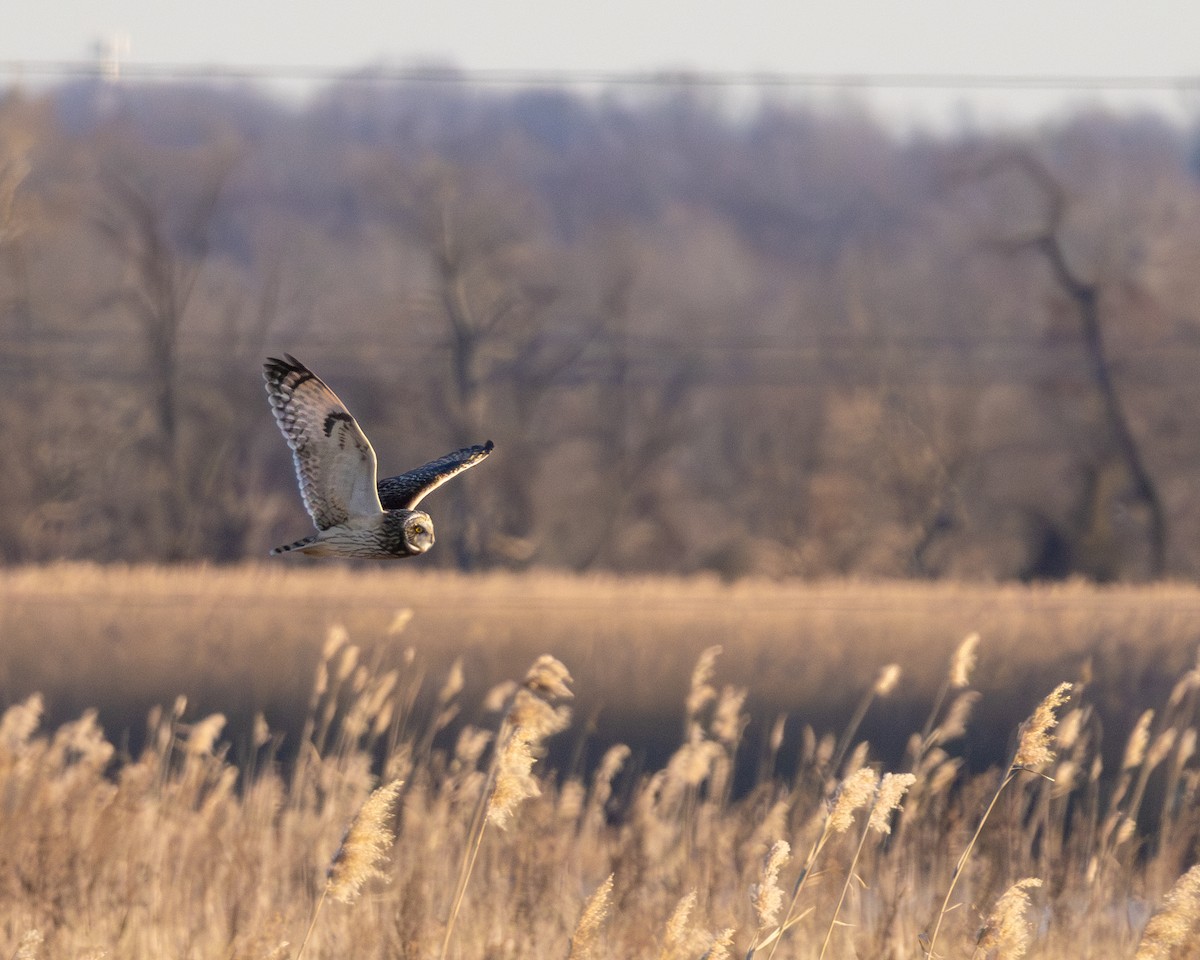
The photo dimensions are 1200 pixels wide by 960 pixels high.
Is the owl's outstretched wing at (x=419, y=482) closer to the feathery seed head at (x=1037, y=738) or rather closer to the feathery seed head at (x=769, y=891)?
the feathery seed head at (x=769, y=891)

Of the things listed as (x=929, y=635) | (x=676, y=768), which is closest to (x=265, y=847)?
(x=676, y=768)

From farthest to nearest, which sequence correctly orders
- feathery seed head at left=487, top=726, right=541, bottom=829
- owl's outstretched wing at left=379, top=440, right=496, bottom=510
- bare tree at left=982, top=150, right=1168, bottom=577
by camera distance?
bare tree at left=982, top=150, right=1168, bottom=577 < feathery seed head at left=487, top=726, right=541, bottom=829 < owl's outstretched wing at left=379, top=440, right=496, bottom=510

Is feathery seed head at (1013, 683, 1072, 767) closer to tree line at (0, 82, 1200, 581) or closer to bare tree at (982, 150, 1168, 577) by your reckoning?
tree line at (0, 82, 1200, 581)

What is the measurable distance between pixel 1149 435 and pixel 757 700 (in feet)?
58.5

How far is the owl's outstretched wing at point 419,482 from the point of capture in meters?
2.68

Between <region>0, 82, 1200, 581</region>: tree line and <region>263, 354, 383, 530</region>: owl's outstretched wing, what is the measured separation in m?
19.8

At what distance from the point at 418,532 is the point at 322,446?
214 mm

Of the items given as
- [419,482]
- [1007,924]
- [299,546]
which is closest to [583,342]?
[1007,924]

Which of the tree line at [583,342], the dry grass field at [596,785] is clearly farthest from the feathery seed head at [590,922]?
the tree line at [583,342]

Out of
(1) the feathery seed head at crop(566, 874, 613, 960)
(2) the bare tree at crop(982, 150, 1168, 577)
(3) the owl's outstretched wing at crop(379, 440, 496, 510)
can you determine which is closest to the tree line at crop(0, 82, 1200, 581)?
(2) the bare tree at crop(982, 150, 1168, 577)

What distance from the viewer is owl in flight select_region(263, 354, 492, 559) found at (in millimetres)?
2426

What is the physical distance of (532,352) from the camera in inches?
1034

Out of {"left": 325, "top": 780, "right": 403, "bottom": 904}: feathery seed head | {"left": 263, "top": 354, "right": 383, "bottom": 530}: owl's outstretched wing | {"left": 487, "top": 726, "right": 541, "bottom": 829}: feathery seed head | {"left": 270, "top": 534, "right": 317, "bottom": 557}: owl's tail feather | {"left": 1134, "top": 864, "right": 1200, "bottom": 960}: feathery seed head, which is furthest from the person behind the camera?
{"left": 1134, "top": 864, "right": 1200, "bottom": 960}: feathery seed head

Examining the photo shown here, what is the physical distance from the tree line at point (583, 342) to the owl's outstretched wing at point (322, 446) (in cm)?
1978
